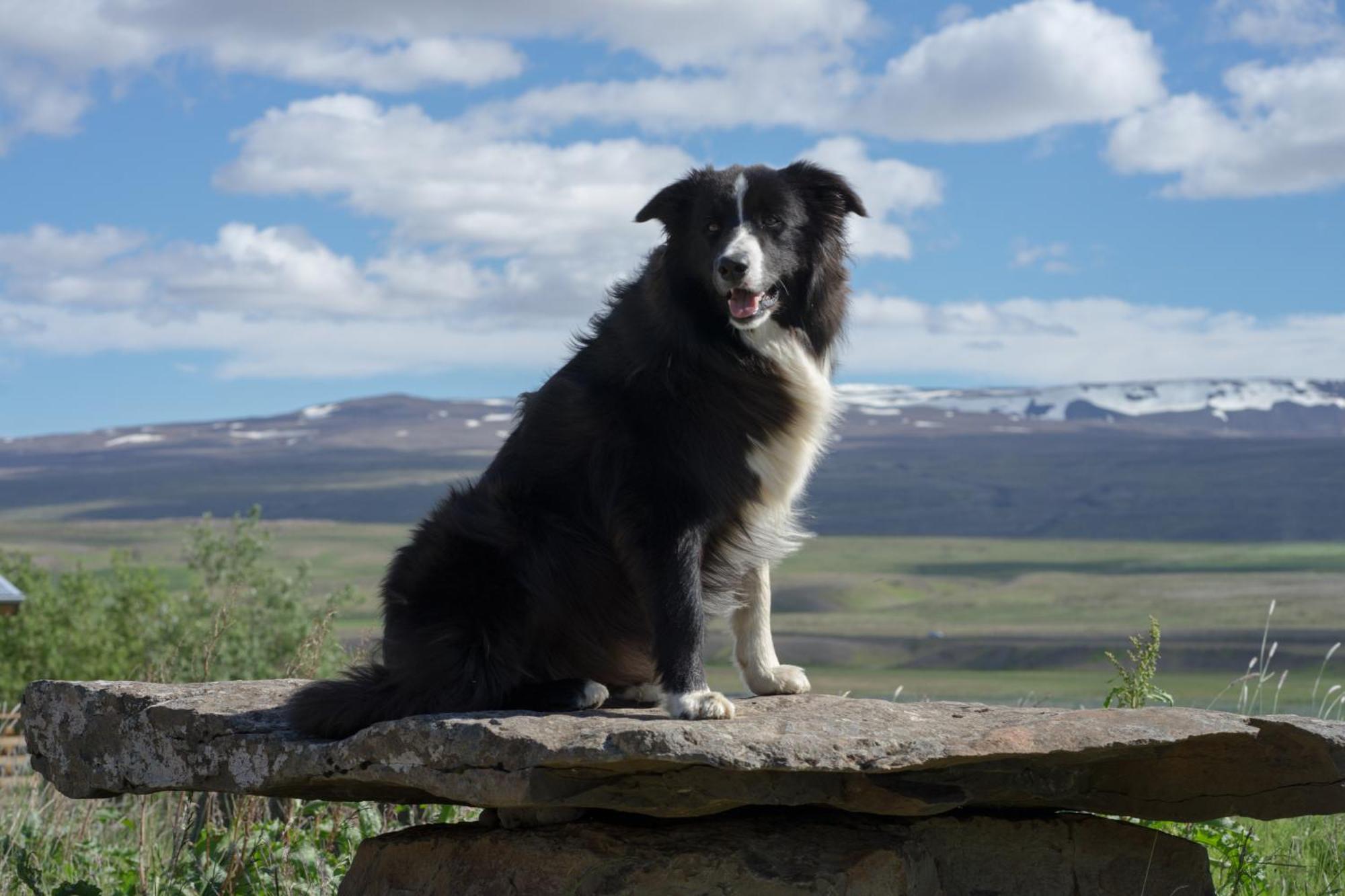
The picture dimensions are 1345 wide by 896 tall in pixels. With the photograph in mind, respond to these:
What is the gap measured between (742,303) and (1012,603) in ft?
524

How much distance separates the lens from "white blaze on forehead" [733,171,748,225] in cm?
620

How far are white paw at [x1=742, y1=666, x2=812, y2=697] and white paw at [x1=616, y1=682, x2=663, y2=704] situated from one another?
490 mm

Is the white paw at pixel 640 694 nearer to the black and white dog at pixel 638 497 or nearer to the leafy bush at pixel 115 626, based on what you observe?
the black and white dog at pixel 638 497

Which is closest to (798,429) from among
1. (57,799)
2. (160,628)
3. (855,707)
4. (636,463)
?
(636,463)

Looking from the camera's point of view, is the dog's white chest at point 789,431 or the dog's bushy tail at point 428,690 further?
the dog's white chest at point 789,431

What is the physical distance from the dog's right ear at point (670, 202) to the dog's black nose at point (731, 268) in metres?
0.52

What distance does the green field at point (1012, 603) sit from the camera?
357 ft

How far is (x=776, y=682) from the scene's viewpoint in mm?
6695

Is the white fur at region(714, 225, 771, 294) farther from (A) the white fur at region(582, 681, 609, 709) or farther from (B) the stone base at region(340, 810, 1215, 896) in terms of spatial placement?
(B) the stone base at region(340, 810, 1215, 896)

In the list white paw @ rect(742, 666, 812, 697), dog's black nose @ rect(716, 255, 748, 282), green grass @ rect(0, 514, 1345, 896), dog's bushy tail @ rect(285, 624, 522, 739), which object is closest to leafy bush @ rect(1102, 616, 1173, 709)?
green grass @ rect(0, 514, 1345, 896)

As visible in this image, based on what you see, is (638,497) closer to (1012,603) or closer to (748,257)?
(748,257)

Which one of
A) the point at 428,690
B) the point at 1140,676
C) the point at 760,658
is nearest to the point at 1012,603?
the point at 1140,676

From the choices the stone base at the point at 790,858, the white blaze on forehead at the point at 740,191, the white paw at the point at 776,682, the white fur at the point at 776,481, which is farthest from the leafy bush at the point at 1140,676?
the white blaze on forehead at the point at 740,191

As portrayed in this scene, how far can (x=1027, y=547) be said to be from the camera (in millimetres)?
198875
